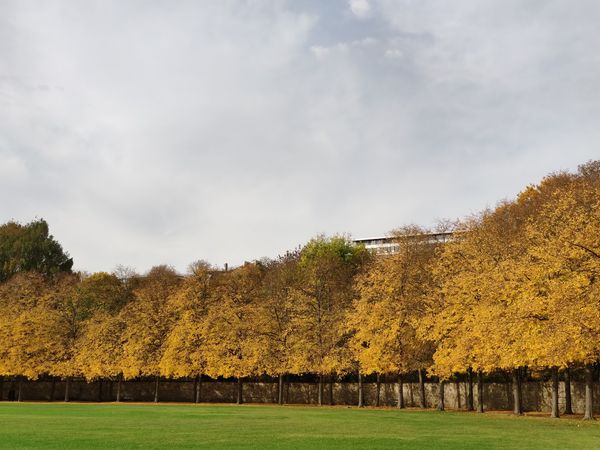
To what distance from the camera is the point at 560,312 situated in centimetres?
3406

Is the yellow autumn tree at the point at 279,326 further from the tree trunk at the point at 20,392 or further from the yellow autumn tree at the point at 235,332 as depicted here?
the tree trunk at the point at 20,392

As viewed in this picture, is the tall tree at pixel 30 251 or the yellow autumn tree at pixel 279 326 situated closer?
the yellow autumn tree at pixel 279 326

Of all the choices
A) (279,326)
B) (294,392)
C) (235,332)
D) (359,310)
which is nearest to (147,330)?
(235,332)

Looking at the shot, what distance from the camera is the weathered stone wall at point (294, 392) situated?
60.4 metres

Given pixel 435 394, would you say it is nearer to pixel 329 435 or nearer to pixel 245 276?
pixel 245 276

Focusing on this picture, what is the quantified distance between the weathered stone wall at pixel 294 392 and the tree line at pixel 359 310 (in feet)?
6.37

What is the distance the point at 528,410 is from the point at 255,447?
150 ft

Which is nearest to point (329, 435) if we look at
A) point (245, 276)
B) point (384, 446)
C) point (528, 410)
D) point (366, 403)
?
point (384, 446)

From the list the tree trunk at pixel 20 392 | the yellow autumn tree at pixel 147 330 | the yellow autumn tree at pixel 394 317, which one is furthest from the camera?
the tree trunk at pixel 20 392

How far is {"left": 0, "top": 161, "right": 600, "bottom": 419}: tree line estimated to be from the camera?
126 ft

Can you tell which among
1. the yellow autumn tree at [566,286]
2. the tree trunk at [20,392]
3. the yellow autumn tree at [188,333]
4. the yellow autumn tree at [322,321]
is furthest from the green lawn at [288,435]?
the tree trunk at [20,392]

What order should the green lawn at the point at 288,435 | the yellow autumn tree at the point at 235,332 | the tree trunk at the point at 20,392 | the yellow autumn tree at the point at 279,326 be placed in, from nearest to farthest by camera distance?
the green lawn at the point at 288,435 → the yellow autumn tree at the point at 279,326 → the yellow autumn tree at the point at 235,332 → the tree trunk at the point at 20,392

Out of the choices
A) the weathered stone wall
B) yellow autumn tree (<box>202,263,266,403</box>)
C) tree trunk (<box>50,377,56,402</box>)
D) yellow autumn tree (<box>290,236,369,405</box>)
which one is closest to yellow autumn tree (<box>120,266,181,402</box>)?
yellow autumn tree (<box>202,263,266,403</box>)

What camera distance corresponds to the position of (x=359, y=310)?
2384 inches
